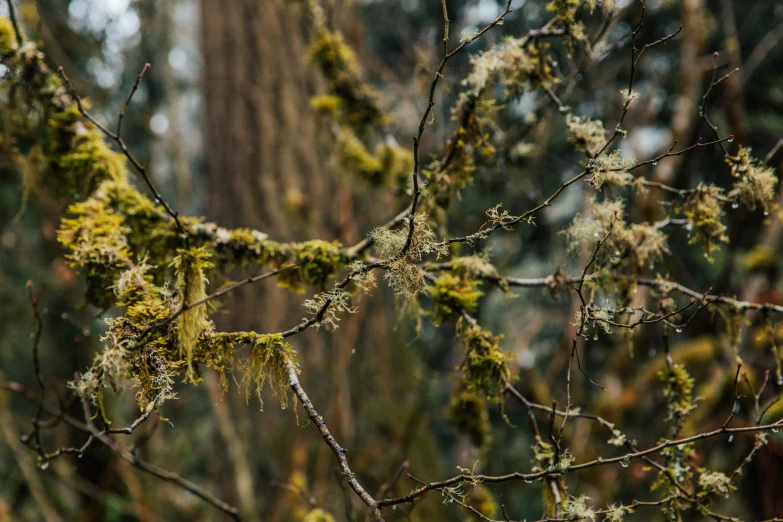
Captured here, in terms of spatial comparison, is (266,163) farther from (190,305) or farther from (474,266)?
(190,305)

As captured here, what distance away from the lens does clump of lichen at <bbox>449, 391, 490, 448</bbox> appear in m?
2.41

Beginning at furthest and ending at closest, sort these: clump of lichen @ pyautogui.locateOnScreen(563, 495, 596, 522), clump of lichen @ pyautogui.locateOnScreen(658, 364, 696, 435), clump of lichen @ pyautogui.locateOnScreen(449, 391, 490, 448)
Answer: clump of lichen @ pyautogui.locateOnScreen(449, 391, 490, 448) → clump of lichen @ pyautogui.locateOnScreen(658, 364, 696, 435) → clump of lichen @ pyautogui.locateOnScreen(563, 495, 596, 522)

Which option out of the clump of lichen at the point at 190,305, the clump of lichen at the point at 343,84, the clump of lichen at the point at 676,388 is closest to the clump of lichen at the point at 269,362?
the clump of lichen at the point at 190,305

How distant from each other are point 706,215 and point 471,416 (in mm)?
1242

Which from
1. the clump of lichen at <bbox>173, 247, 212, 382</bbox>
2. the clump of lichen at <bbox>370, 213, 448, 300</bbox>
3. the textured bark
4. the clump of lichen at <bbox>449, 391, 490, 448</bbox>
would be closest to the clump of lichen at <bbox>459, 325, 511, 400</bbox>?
the clump of lichen at <bbox>449, 391, 490, 448</bbox>

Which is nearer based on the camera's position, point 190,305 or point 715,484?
point 190,305

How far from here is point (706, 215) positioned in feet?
6.31

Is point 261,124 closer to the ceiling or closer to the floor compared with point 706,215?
closer to the ceiling

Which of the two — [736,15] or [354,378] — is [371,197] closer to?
[354,378]

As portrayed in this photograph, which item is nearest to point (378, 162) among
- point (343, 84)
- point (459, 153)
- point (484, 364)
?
point (343, 84)

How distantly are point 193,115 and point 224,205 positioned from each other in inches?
508

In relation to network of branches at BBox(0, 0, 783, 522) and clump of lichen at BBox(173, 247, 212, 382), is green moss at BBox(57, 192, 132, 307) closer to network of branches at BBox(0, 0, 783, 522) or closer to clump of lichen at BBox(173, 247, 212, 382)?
network of branches at BBox(0, 0, 783, 522)

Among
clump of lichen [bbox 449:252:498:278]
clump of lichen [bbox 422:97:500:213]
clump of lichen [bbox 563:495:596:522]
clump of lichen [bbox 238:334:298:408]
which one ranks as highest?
clump of lichen [bbox 422:97:500:213]

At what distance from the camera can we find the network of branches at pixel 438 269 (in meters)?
1.49
